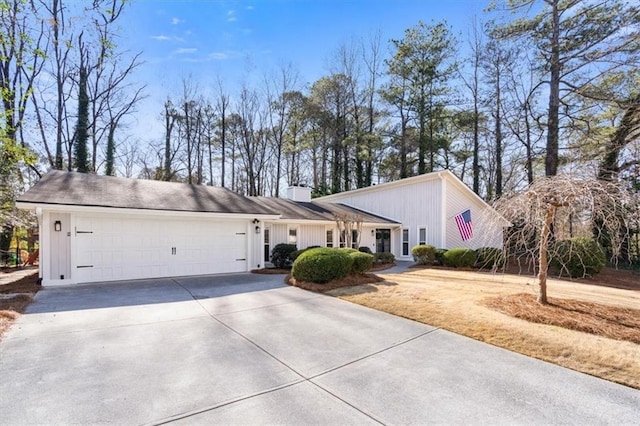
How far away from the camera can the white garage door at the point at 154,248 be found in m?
9.31

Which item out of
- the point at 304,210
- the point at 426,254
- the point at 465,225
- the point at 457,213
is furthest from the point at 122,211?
the point at 465,225

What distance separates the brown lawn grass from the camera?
4039 mm

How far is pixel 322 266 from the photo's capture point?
348 inches

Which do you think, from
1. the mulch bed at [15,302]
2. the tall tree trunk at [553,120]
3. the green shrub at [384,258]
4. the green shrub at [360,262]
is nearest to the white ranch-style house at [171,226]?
the mulch bed at [15,302]

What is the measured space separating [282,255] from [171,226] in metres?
4.66

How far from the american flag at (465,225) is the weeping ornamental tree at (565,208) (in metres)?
10.2

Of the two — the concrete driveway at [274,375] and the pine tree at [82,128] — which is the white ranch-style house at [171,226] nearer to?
the concrete driveway at [274,375]

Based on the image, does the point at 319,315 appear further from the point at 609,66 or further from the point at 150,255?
the point at 609,66

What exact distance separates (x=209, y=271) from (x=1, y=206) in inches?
333

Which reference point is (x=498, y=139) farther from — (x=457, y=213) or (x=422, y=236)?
(x=422, y=236)

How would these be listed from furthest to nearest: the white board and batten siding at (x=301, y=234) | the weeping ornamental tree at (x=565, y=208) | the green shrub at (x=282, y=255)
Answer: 1. the white board and batten siding at (x=301, y=234)
2. the green shrub at (x=282, y=255)
3. the weeping ornamental tree at (x=565, y=208)

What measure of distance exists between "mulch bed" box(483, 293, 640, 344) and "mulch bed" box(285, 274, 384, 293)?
3.40m

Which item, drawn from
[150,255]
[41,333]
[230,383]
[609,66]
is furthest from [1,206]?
[609,66]

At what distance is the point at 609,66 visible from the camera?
1481 centimetres
